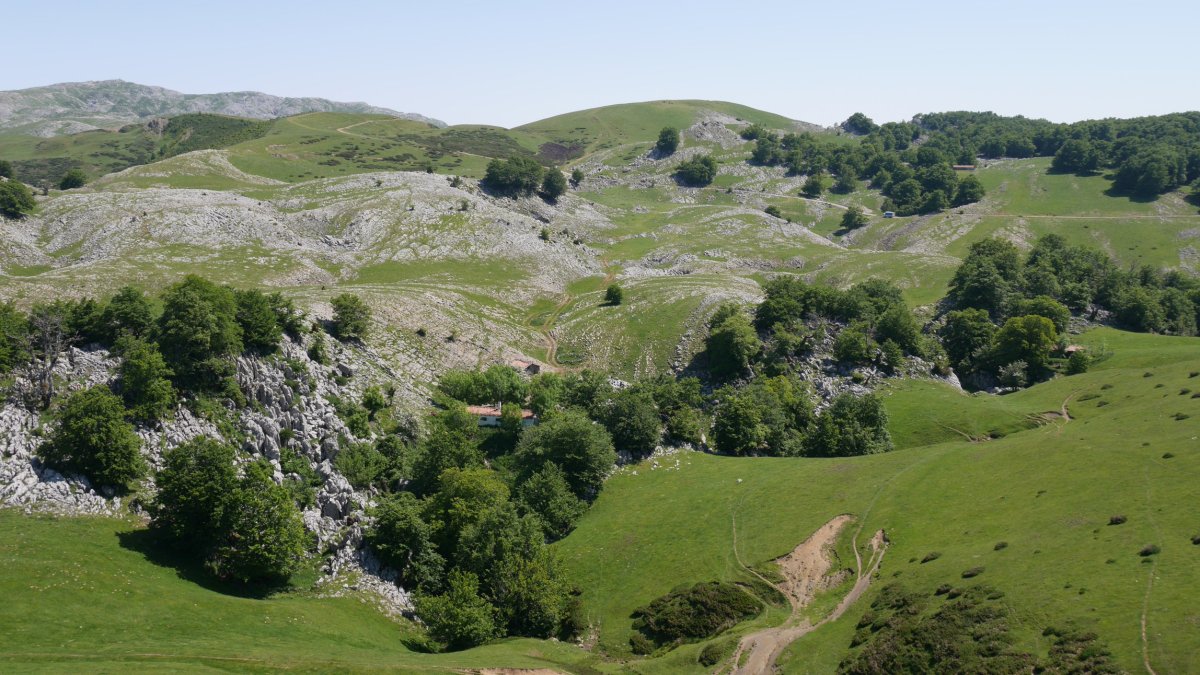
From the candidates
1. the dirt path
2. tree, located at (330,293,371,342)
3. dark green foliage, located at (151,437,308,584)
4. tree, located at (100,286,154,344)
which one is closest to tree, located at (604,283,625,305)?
tree, located at (330,293,371,342)

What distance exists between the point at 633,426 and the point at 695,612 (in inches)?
1577

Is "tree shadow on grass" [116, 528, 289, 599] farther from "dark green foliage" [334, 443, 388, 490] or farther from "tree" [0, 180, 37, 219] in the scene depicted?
"tree" [0, 180, 37, 219]

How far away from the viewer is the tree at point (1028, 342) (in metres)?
133

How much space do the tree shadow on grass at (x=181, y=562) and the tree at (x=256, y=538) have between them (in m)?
0.92

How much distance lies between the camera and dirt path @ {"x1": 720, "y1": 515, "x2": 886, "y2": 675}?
60.1 m

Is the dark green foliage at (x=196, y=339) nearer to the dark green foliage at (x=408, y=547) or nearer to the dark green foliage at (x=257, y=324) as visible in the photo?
the dark green foliage at (x=257, y=324)

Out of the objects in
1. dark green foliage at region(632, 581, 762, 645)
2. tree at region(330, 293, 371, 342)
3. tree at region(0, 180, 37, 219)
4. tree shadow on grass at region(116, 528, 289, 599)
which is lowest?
dark green foliage at region(632, 581, 762, 645)

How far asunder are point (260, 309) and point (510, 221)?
10839 centimetres

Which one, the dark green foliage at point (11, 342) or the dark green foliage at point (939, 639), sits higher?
the dark green foliage at point (11, 342)

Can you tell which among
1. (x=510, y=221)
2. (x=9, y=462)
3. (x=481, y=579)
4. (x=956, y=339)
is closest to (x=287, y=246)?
(x=510, y=221)

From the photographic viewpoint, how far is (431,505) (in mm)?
83438

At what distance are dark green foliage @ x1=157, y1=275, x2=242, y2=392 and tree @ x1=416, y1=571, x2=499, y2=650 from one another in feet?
135

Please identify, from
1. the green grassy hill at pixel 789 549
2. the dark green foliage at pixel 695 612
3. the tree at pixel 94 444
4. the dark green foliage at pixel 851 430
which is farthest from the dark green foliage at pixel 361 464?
the dark green foliage at pixel 851 430

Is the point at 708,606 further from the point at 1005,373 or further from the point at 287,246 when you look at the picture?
the point at 287,246
